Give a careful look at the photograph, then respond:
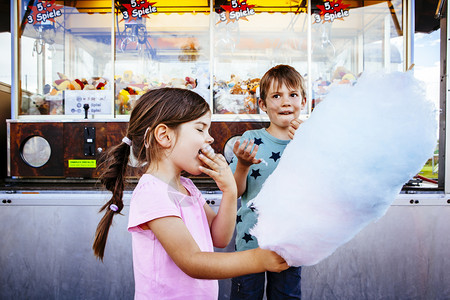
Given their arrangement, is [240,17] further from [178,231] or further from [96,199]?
[178,231]

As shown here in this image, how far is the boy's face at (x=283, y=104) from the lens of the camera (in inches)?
59.2

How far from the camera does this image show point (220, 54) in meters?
3.15

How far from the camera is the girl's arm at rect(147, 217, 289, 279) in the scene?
0.63 metres

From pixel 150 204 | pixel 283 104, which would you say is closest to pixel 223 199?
pixel 150 204

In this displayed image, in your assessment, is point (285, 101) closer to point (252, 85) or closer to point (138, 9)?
point (252, 85)

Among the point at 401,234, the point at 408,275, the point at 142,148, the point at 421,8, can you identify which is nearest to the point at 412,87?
the point at 142,148

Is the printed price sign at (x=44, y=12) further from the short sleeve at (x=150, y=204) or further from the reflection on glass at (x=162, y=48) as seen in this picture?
the short sleeve at (x=150, y=204)

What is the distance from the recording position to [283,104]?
1.50 m

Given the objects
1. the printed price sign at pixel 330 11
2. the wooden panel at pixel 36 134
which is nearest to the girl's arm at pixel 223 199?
the wooden panel at pixel 36 134

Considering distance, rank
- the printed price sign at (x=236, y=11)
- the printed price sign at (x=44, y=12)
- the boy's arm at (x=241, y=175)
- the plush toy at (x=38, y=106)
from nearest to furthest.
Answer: the boy's arm at (x=241, y=175)
the plush toy at (x=38, y=106)
the printed price sign at (x=44, y=12)
the printed price sign at (x=236, y=11)

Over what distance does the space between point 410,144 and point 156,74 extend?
291 centimetres

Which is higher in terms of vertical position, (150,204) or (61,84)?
(61,84)

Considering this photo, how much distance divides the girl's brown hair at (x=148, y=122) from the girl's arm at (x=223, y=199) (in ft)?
0.55

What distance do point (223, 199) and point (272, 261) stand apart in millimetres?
428
